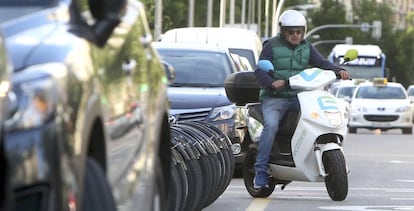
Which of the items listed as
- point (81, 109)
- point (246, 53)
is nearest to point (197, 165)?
point (81, 109)

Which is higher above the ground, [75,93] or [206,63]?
[75,93]

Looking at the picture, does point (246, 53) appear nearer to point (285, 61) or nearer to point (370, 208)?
point (285, 61)

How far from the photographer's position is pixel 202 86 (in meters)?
17.5

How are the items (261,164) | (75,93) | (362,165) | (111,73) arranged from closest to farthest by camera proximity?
1. (75,93)
2. (111,73)
3. (261,164)
4. (362,165)

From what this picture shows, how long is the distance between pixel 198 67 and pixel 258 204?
505 cm

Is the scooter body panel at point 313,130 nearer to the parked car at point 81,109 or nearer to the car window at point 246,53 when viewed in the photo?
the parked car at point 81,109

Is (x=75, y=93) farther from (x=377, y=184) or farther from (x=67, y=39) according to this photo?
(x=377, y=184)

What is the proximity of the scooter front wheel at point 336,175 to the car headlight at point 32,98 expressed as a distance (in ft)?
28.6

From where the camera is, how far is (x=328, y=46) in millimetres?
137625

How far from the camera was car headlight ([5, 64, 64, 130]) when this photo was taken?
4348 millimetres

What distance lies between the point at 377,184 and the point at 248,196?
94.9 inches

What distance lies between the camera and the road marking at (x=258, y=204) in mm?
12570

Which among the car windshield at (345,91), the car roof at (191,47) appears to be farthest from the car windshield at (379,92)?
the car roof at (191,47)

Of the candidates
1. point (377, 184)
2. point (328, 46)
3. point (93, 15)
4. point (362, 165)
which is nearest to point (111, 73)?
point (93, 15)
